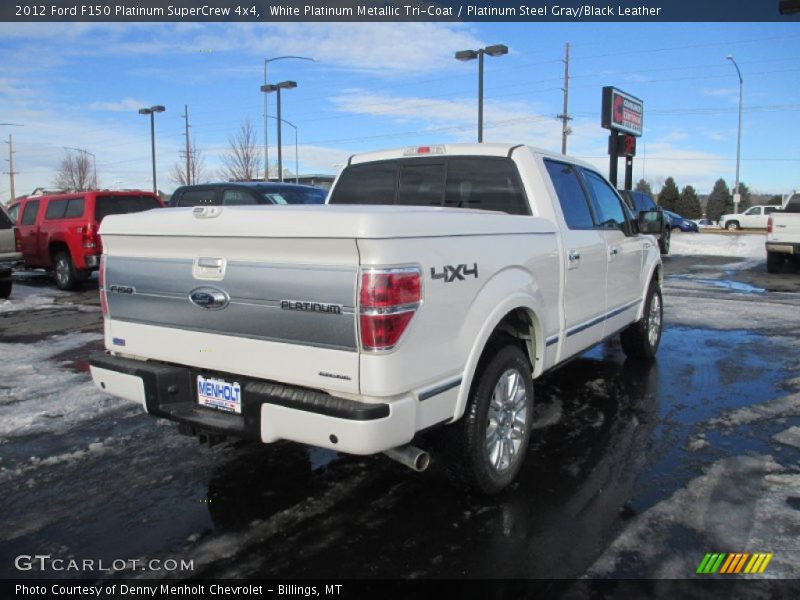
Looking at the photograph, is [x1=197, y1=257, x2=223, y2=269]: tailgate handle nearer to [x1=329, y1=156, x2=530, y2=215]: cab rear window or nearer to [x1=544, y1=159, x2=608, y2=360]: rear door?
[x1=329, y1=156, x2=530, y2=215]: cab rear window

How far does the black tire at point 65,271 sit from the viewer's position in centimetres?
1271

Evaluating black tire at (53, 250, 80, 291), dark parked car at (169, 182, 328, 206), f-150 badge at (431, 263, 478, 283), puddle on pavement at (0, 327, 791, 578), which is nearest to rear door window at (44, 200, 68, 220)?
black tire at (53, 250, 80, 291)

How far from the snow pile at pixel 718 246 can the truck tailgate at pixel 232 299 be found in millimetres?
20515

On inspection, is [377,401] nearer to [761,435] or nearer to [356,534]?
[356,534]

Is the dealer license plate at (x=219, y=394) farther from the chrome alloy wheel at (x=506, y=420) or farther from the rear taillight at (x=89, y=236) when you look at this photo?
the rear taillight at (x=89, y=236)

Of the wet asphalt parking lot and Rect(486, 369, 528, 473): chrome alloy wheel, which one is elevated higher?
Rect(486, 369, 528, 473): chrome alloy wheel

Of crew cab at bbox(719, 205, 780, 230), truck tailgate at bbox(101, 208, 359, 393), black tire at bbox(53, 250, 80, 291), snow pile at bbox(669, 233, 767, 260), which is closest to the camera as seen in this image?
truck tailgate at bbox(101, 208, 359, 393)

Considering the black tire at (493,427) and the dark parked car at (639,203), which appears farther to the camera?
the dark parked car at (639,203)

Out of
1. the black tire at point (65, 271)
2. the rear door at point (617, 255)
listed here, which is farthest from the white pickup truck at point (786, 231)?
the black tire at point (65, 271)

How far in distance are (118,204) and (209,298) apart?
10782 mm

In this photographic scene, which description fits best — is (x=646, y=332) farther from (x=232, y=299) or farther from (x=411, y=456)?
(x=232, y=299)

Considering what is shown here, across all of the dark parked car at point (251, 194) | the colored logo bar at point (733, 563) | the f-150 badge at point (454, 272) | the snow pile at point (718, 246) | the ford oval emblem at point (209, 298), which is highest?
the dark parked car at point (251, 194)

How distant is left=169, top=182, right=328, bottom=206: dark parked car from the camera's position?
1085cm

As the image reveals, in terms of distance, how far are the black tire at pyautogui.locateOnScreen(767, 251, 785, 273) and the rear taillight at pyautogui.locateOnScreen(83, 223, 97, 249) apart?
49.9 ft
